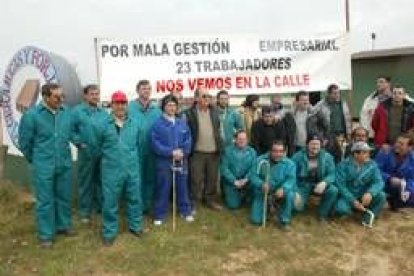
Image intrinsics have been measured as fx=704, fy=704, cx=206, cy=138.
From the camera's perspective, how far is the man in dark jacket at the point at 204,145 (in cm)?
950

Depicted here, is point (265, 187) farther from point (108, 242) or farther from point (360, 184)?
point (108, 242)

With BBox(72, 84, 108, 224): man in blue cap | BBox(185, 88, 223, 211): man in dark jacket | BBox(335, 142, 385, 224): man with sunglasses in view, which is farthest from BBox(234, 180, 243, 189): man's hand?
BBox(72, 84, 108, 224): man in blue cap

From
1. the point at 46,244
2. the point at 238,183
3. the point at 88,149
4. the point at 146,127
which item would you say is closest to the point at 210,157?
the point at 238,183

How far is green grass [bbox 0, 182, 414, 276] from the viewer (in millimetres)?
8195

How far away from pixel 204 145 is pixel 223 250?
158 centimetres

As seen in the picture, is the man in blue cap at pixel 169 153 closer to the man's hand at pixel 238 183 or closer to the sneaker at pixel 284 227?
the man's hand at pixel 238 183

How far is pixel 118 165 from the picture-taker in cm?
838

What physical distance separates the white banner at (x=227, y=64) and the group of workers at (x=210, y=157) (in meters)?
0.67

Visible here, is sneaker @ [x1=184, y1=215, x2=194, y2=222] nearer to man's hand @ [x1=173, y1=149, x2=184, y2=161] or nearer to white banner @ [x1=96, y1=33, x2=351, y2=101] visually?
man's hand @ [x1=173, y1=149, x2=184, y2=161]

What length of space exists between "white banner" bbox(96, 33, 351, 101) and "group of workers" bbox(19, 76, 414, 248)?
673 mm

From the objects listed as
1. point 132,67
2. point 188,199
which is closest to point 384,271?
point 188,199

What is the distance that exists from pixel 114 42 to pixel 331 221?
158 inches

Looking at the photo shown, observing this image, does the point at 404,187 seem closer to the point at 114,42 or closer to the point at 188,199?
the point at 188,199

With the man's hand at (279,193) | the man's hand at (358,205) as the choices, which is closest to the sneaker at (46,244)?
the man's hand at (279,193)
